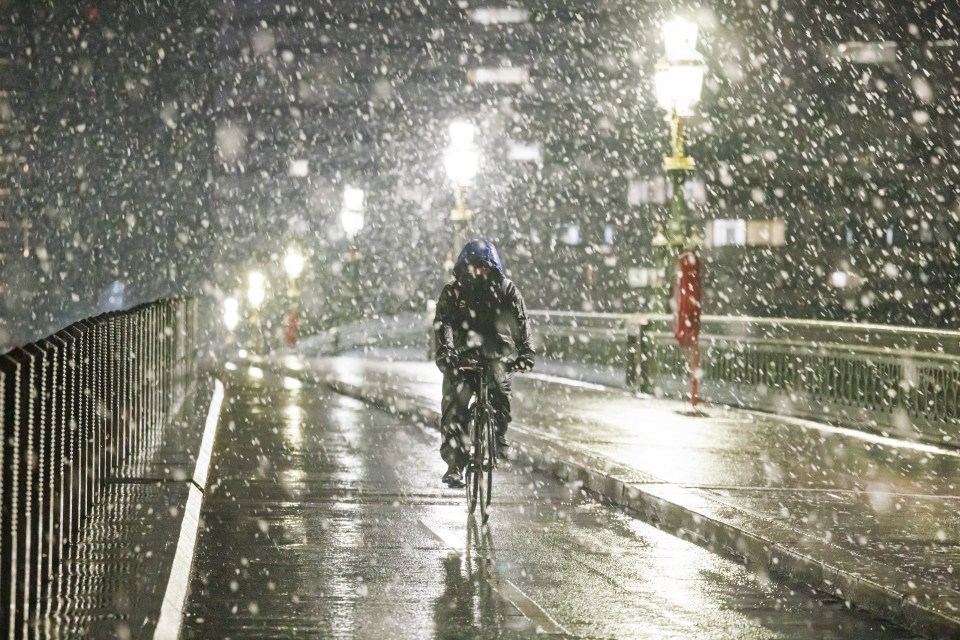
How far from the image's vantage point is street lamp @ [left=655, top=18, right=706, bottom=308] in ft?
61.1

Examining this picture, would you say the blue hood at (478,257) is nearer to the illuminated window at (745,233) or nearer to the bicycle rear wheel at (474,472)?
the bicycle rear wheel at (474,472)

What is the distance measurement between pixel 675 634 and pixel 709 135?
55.8 m

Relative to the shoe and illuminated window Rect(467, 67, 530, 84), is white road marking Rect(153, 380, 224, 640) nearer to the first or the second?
the shoe

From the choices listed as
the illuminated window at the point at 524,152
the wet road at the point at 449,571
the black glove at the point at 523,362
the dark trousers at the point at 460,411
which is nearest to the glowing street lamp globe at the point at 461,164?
the wet road at the point at 449,571

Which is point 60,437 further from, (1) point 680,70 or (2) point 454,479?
(1) point 680,70

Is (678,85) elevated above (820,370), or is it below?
above

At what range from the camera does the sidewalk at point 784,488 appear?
7.24 m

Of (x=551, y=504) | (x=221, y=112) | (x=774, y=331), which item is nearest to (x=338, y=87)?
(x=221, y=112)

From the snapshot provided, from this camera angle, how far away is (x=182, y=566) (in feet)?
23.9

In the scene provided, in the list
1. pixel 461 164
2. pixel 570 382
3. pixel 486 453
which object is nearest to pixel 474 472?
pixel 486 453

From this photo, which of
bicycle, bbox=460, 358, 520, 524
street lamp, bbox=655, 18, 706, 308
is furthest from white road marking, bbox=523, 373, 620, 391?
bicycle, bbox=460, 358, 520, 524

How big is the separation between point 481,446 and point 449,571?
2.03 m

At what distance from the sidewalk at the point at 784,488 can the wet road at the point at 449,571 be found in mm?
199

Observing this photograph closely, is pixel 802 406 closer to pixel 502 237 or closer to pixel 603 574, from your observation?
pixel 603 574
